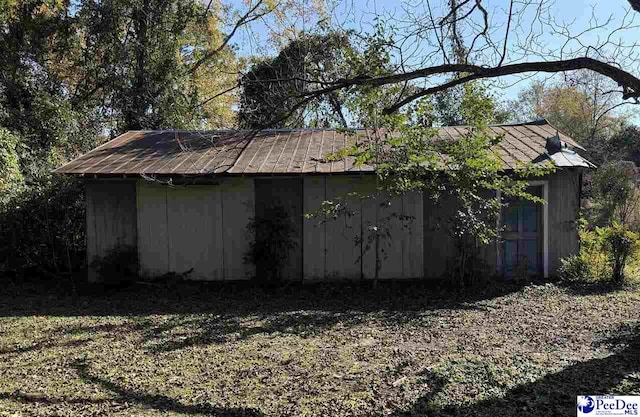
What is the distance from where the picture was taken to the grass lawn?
396cm

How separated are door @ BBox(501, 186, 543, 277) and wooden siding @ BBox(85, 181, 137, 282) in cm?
709

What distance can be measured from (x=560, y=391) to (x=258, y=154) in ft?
22.7

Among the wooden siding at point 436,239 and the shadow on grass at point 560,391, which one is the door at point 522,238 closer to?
the wooden siding at point 436,239

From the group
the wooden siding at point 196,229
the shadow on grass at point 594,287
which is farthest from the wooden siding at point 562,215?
the wooden siding at point 196,229

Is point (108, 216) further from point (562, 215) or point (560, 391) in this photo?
point (562, 215)

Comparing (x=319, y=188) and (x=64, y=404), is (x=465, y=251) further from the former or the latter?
(x=64, y=404)

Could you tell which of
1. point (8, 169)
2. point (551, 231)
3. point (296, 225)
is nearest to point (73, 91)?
point (8, 169)

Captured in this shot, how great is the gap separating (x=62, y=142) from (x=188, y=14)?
6782mm

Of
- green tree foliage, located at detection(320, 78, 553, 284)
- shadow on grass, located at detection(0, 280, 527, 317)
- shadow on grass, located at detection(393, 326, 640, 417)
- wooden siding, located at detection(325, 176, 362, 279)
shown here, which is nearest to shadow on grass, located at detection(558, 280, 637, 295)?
shadow on grass, located at detection(0, 280, 527, 317)

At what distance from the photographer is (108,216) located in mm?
9312

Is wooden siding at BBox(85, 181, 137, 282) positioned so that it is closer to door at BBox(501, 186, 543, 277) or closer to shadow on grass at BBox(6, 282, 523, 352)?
shadow on grass at BBox(6, 282, 523, 352)

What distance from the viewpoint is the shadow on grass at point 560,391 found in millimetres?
3686

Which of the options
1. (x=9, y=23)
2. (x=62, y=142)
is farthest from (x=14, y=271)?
(x=9, y=23)

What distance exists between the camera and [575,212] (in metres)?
9.13
